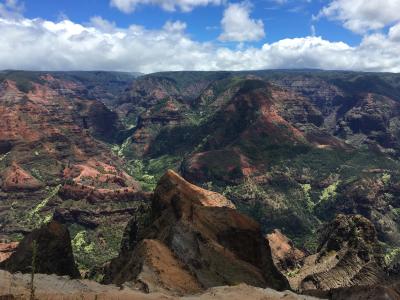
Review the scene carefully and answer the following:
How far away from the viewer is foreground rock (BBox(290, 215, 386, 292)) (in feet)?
326

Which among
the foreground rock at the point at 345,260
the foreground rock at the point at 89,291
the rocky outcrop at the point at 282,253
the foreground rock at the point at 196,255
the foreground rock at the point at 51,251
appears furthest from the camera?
the rocky outcrop at the point at 282,253

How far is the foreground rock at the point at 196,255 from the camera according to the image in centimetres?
6669

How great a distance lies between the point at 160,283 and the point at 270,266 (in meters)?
33.5

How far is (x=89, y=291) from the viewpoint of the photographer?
51125 mm

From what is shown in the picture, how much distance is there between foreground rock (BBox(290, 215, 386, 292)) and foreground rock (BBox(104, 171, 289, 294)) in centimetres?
1615

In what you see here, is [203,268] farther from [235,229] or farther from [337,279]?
[337,279]

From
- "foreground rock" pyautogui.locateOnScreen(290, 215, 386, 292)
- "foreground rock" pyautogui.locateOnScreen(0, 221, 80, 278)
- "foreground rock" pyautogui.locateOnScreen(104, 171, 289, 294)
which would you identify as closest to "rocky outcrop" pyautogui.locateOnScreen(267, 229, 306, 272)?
"foreground rock" pyautogui.locateOnScreen(290, 215, 386, 292)

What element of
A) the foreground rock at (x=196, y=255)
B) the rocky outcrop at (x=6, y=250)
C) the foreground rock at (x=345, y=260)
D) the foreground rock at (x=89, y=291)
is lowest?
the rocky outcrop at (x=6, y=250)

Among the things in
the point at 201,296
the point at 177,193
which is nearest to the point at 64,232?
the point at 177,193

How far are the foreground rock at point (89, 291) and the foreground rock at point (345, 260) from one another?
133ft

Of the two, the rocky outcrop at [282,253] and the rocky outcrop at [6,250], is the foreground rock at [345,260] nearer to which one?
the rocky outcrop at [282,253]

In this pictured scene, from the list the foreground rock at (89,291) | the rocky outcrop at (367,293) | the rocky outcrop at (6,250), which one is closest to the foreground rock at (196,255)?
the foreground rock at (89,291)

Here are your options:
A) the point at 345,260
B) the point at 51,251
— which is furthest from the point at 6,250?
the point at 345,260

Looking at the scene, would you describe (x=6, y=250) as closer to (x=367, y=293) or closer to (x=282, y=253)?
(x=282, y=253)
